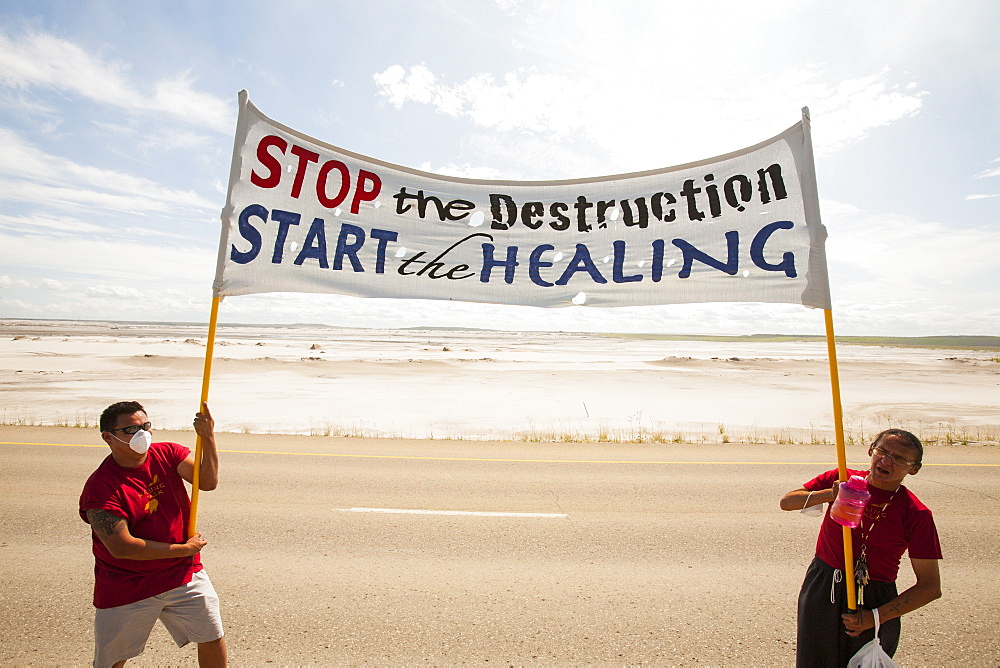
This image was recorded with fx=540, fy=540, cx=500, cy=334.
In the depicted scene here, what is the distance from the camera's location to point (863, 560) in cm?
287

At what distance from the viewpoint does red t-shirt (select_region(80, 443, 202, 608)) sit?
9.17 ft

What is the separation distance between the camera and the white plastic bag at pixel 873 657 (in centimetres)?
265

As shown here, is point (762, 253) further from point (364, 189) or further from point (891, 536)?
point (364, 189)

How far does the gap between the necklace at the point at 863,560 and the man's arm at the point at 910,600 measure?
0.33ft

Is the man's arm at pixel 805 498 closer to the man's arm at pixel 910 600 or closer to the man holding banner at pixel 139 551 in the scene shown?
the man's arm at pixel 910 600

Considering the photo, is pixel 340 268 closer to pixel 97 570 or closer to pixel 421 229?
pixel 421 229

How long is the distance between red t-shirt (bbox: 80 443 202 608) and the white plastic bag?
3591 mm

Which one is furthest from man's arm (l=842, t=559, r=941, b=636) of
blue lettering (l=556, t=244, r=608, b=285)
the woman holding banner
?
blue lettering (l=556, t=244, r=608, b=285)

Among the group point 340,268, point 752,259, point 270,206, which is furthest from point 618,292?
point 270,206

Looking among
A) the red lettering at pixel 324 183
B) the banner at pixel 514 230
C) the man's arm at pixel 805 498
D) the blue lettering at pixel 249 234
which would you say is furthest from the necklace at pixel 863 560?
the blue lettering at pixel 249 234

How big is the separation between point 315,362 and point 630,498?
111 ft

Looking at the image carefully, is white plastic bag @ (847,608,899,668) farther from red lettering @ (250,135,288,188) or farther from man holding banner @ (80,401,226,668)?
red lettering @ (250,135,288,188)

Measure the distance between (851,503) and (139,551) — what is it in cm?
363

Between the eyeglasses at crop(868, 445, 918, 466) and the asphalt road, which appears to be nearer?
the eyeglasses at crop(868, 445, 918, 466)
